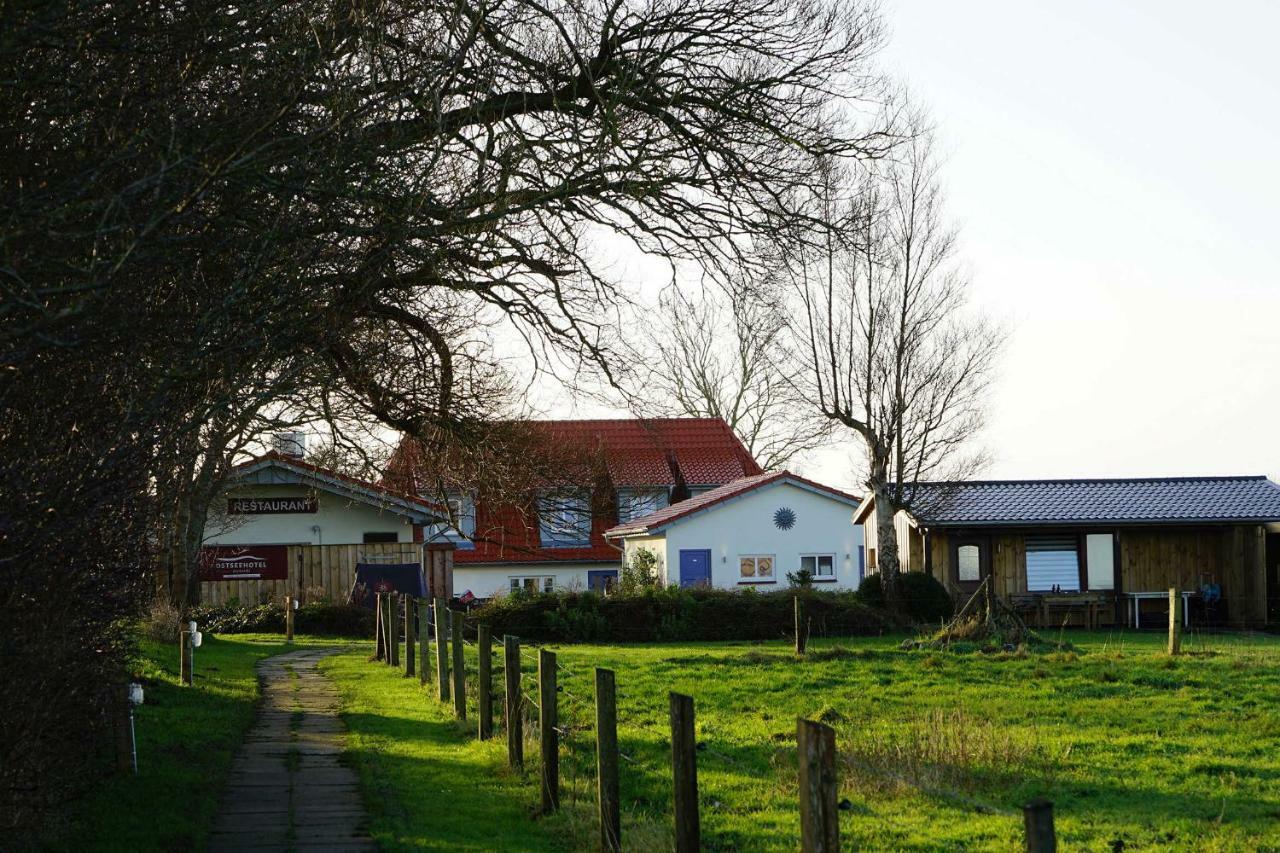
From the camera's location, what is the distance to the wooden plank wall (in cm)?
4028

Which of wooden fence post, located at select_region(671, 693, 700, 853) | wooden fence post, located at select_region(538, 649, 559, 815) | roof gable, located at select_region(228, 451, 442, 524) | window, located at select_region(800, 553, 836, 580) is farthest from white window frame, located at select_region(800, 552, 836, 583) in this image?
wooden fence post, located at select_region(671, 693, 700, 853)

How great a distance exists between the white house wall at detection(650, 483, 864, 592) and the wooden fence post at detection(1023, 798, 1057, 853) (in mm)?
40813

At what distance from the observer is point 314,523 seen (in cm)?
4069

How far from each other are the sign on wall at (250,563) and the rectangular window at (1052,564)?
20312 millimetres

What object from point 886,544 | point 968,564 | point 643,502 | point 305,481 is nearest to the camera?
point 305,481

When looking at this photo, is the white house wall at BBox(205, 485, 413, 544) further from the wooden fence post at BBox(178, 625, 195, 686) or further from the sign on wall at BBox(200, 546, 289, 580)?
the wooden fence post at BBox(178, 625, 195, 686)

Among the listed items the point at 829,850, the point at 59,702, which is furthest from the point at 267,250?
the point at 829,850

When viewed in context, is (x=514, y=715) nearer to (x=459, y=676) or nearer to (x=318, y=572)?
(x=459, y=676)

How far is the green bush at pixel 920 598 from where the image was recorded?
3756 cm

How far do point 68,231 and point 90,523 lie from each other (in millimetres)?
1673

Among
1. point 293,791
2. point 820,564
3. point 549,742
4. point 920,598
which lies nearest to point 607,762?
point 549,742

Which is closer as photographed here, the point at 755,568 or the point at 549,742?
the point at 549,742

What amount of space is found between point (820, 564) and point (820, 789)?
4225 cm

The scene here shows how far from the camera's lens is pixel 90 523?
694 centimetres
